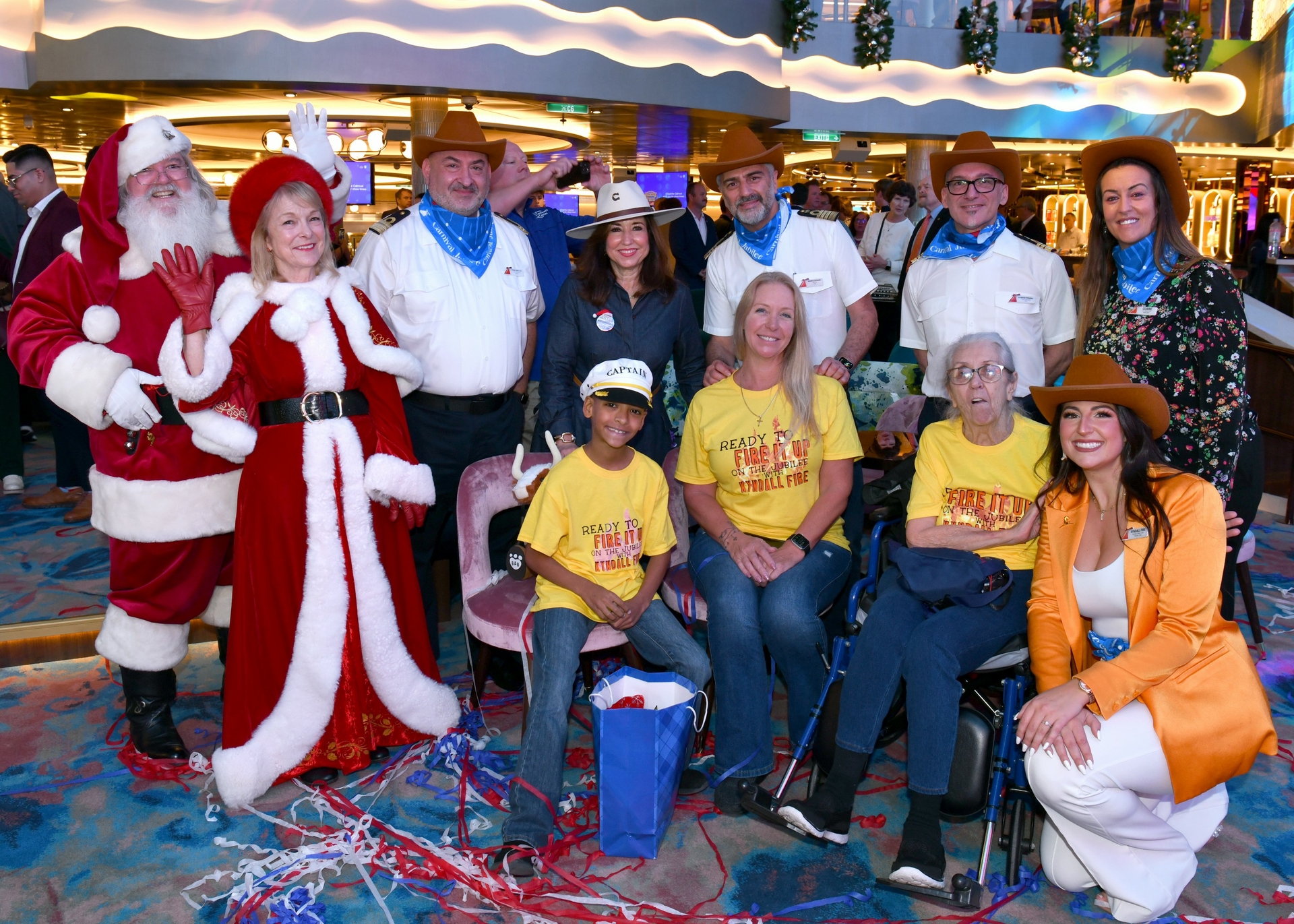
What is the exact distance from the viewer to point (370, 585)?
3000 millimetres

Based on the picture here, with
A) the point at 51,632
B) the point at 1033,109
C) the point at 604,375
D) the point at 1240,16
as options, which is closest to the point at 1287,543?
the point at 604,375

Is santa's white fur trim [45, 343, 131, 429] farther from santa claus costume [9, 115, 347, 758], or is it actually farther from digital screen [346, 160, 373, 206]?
digital screen [346, 160, 373, 206]

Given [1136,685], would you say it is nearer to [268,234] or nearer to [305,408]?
[305,408]

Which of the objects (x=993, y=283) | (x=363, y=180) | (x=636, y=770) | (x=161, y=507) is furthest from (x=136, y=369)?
(x=363, y=180)

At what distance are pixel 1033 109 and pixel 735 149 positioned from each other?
44.6ft

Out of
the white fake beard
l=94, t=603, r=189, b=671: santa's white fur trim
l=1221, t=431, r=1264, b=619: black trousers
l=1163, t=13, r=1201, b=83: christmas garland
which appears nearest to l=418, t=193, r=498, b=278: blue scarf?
the white fake beard

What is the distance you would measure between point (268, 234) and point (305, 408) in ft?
1.72

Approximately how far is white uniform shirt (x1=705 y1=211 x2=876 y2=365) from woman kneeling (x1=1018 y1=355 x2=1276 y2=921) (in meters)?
1.30

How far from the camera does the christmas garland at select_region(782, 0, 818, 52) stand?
42.2ft

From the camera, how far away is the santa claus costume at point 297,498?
287cm

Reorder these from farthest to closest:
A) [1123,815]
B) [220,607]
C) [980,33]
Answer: [980,33], [220,607], [1123,815]

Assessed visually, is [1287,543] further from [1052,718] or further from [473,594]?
[473,594]

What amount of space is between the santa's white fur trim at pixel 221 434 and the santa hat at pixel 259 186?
524 mm

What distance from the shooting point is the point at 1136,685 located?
2.34 metres
